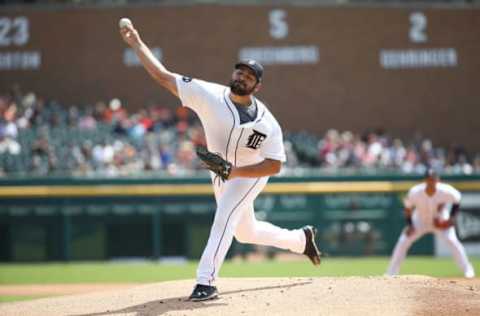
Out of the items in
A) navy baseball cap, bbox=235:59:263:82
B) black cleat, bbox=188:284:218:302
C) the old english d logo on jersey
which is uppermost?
navy baseball cap, bbox=235:59:263:82

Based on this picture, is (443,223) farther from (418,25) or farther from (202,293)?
(418,25)

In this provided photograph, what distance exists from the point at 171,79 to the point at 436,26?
63.6ft

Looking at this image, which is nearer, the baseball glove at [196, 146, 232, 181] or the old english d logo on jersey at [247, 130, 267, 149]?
the baseball glove at [196, 146, 232, 181]

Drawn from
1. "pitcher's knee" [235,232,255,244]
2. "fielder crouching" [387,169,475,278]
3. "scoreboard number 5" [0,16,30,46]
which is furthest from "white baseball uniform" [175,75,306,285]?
"scoreboard number 5" [0,16,30,46]

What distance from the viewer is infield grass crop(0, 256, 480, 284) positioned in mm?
14688

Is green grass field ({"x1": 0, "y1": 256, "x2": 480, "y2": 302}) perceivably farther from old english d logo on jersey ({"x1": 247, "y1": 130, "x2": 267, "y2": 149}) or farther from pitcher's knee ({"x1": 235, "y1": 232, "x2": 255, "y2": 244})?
old english d logo on jersey ({"x1": 247, "y1": 130, "x2": 267, "y2": 149})

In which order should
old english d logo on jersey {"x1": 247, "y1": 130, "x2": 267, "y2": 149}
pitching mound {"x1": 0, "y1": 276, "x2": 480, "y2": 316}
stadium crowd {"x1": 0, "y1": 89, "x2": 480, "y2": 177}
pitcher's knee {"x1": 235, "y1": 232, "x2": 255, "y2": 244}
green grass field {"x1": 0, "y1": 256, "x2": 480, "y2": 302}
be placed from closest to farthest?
pitching mound {"x1": 0, "y1": 276, "x2": 480, "y2": 316} → old english d logo on jersey {"x1": 247, "y1": 130, "x2": 267, "y2": 149} → pitcher's knee {"x1": 235, "y1": 232, "x2": 255, "y2": 244} → green grass field {"x1": 0, "y1": 256, "x2": 480, "y2": 302} → stadium crowd {"x1": 0, "y1": 89, "x2": 480, "y2": 177}

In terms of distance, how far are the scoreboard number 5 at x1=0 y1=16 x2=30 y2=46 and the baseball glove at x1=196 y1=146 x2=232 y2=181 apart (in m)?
19.1

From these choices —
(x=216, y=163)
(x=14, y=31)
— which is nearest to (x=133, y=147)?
(x=14, y=31)

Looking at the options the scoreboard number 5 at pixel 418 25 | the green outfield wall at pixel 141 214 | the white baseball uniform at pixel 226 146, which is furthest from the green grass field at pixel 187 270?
the scoreboard number 5 at pixel 418 25

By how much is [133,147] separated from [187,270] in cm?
501

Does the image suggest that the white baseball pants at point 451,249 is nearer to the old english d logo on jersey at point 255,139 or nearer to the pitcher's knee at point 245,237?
the pitcher's knee at point 245,237

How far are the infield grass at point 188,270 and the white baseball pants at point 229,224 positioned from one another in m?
6.09

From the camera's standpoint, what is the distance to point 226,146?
7.70 meters
